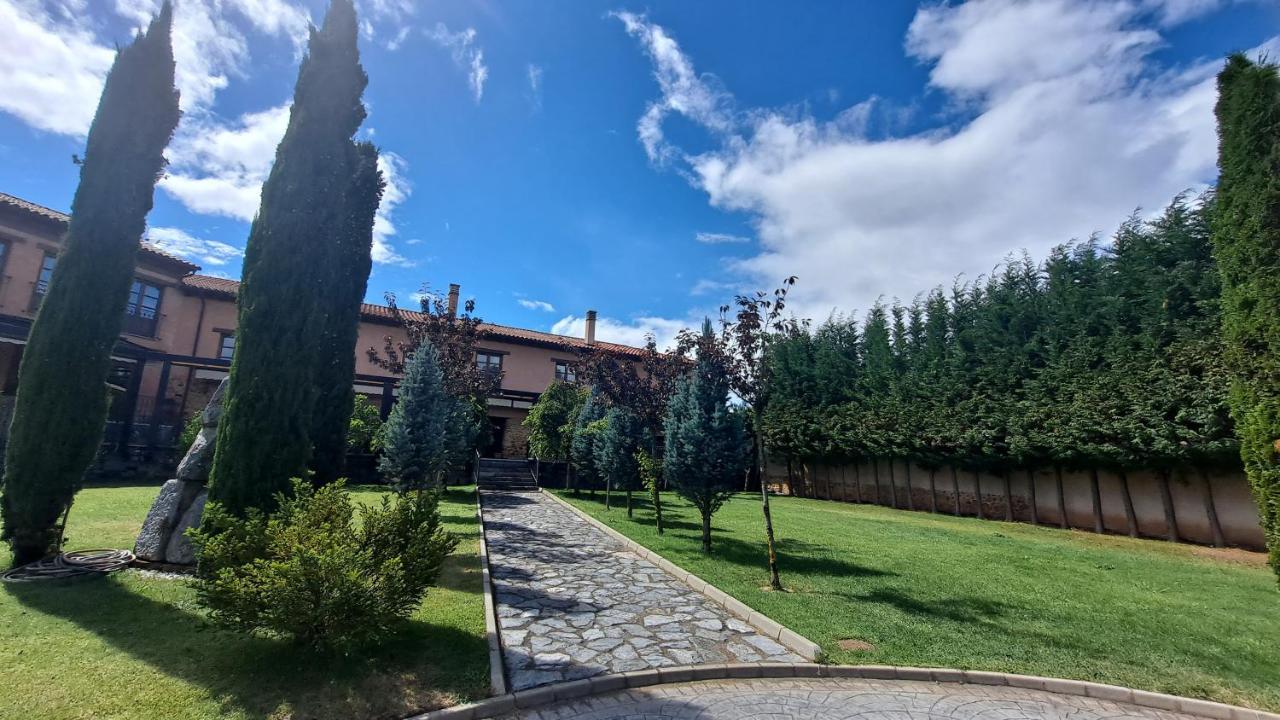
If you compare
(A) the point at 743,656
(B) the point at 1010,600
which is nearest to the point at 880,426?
(B) the point at 1010,600

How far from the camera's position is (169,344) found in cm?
2278

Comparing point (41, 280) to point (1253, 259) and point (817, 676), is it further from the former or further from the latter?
point (1253, 259)

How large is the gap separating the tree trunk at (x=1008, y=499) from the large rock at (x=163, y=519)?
69.3 ft

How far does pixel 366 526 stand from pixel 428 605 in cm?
160

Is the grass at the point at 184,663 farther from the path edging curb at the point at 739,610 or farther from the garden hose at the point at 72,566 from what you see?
the path edging curb at the point at 739,610

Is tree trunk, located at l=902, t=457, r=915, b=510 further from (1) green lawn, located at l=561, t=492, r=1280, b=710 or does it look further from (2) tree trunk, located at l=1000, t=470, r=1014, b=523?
(1) green lawn, located at l=561, t=492, r=1280, b=710

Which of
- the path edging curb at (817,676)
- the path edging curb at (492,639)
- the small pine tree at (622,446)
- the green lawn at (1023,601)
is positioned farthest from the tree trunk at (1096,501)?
the path edging curb at (492,639)

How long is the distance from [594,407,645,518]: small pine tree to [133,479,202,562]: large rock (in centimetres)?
1054

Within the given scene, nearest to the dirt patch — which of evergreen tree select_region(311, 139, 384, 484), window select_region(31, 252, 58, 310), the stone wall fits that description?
evergreen tree select_region(311, 139, 384, 484)

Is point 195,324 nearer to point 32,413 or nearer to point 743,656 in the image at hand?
point 32,413

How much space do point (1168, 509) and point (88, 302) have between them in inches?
893

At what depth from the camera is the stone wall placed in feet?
40.5

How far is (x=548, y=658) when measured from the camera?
5145 millimetres

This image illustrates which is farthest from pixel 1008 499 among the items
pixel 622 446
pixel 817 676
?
pixel 817 676
